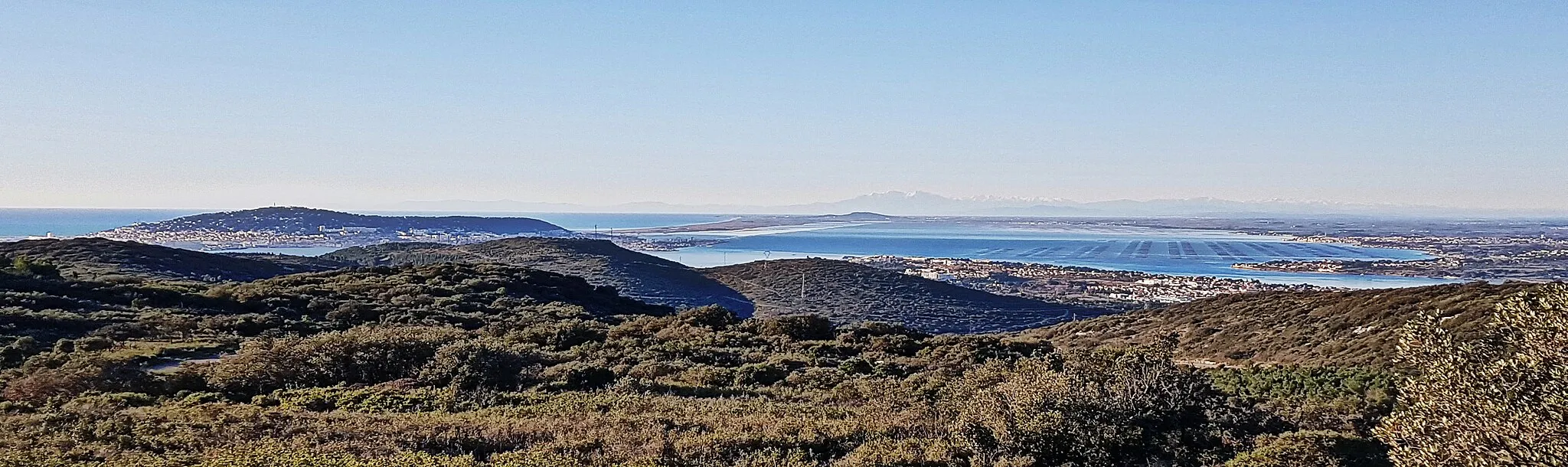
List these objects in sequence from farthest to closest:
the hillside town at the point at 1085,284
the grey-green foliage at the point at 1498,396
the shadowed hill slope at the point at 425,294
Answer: the hillside town at the point at 1085,284 < the shadowed hill slope at the point at 425,294 < the grey-green foliage at the point at 1498,396

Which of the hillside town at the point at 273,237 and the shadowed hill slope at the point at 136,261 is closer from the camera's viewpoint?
the shadowed hill slope at the point at 136,261

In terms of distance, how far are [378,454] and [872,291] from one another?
4568 centimetres

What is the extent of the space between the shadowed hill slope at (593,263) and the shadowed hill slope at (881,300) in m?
2.48

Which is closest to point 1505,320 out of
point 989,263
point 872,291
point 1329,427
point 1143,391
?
point 1143,391

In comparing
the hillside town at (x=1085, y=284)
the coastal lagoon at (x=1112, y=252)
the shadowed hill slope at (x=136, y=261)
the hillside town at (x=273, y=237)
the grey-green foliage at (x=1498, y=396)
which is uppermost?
the grey-green foliage at (x=1498, y=396)

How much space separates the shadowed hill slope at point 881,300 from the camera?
144 feet

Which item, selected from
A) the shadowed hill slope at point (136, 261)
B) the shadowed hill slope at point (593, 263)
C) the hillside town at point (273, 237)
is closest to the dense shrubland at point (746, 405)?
the shadowed hill slope at point (136, 261)

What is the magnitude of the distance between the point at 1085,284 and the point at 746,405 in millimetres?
59658

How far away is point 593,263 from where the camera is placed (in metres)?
61.4

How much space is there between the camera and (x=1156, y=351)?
9.05 metres

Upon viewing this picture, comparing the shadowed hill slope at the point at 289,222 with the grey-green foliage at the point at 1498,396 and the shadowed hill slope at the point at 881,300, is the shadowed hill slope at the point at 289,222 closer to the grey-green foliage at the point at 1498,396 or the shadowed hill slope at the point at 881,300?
the shadowed hill slope at the point at 881,300

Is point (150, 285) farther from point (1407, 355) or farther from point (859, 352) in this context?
point (1407, 355)

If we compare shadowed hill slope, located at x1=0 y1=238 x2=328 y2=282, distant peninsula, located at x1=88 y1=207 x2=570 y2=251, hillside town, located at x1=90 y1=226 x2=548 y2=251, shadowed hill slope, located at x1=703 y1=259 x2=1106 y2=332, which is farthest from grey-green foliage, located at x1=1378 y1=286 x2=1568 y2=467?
distant peninsula, located at x1=88 y1=207 x2=570 y2=251

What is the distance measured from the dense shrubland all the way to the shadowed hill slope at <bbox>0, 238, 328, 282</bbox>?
1146 inches
